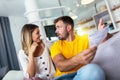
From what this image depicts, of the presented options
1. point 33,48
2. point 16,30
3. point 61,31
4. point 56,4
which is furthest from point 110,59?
point 16,30

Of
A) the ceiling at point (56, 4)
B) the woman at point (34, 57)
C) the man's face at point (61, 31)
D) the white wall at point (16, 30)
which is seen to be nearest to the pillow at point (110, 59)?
the man's face at point (61, 31)

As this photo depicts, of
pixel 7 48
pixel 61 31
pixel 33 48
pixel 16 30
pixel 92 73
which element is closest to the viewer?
pixel 92 73

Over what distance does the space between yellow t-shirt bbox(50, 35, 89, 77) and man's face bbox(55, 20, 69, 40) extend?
0.11 feet

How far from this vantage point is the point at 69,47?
1.17 metres

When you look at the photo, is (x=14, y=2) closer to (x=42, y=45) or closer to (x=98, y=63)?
(x=42, y=45)

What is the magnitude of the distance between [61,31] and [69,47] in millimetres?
125

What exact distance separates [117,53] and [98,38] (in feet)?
0.40

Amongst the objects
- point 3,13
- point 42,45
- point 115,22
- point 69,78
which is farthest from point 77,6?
point 69,78

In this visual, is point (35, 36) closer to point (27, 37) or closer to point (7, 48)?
point (27, 37)

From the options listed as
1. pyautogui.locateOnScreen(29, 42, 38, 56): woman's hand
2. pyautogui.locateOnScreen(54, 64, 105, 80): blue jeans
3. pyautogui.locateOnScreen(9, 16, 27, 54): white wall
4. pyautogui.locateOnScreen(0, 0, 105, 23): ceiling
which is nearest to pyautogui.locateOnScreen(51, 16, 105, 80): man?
pyautogui.locateOnScreen(54, 64, 105, 80): blue jeans

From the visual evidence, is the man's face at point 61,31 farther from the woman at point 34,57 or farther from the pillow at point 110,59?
the pillow at point 110,59

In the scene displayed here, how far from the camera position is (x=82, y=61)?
85 centimetres

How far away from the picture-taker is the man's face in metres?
1.23

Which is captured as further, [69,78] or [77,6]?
[77,6]
